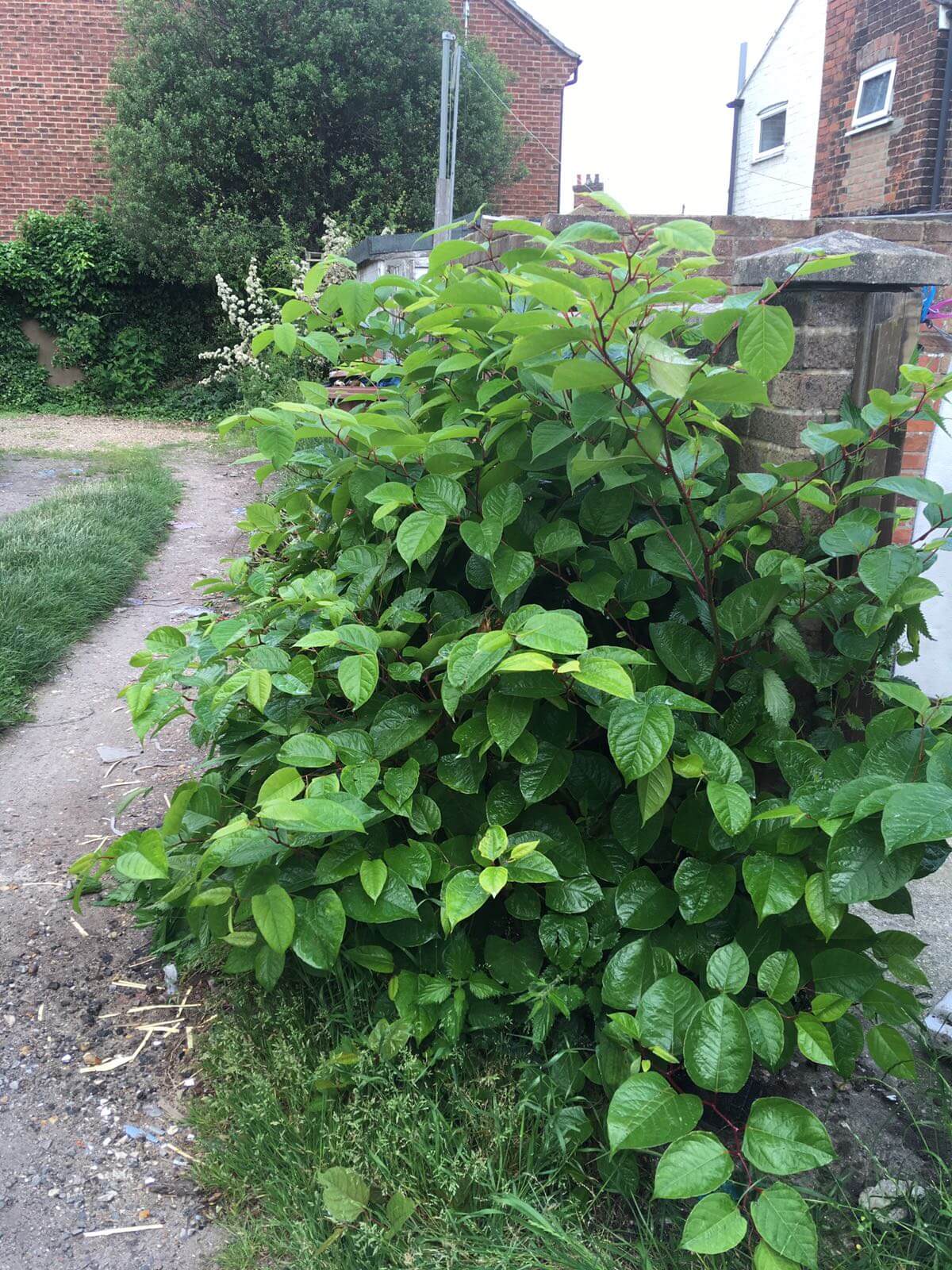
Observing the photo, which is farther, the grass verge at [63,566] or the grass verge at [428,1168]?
the grass verge at [63,566]

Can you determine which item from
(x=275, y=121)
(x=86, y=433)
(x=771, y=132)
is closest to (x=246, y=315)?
(x=275, y=121)

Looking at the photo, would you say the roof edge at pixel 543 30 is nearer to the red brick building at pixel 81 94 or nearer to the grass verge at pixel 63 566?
the red brick building at pixel 81 94

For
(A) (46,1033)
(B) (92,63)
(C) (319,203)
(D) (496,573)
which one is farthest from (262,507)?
(B) (92,63)

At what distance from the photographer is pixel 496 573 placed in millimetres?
1821

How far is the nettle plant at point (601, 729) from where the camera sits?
60.1 inches

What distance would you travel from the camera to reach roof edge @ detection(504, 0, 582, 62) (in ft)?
52.0

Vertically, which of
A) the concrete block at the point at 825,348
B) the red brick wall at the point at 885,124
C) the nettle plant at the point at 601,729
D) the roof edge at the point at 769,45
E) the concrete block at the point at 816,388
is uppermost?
the roof edge at the point at 769,45

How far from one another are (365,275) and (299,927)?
9.76 metres

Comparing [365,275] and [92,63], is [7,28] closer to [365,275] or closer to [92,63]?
[92,63]

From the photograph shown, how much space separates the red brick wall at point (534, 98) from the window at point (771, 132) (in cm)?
345

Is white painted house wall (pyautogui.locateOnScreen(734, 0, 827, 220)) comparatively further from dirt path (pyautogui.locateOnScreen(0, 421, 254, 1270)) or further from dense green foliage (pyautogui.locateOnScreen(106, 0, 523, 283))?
dirt path (pyautogui.locateOnScreen(0, 421, 254, 1270))

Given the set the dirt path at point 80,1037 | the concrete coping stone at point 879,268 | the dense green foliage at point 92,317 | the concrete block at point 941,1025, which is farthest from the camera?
the dense green foliage at point 92,317

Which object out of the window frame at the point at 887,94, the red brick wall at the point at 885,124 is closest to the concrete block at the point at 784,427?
the red brick wall at the point at 885,124

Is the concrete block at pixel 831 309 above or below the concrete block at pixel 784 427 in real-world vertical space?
above
